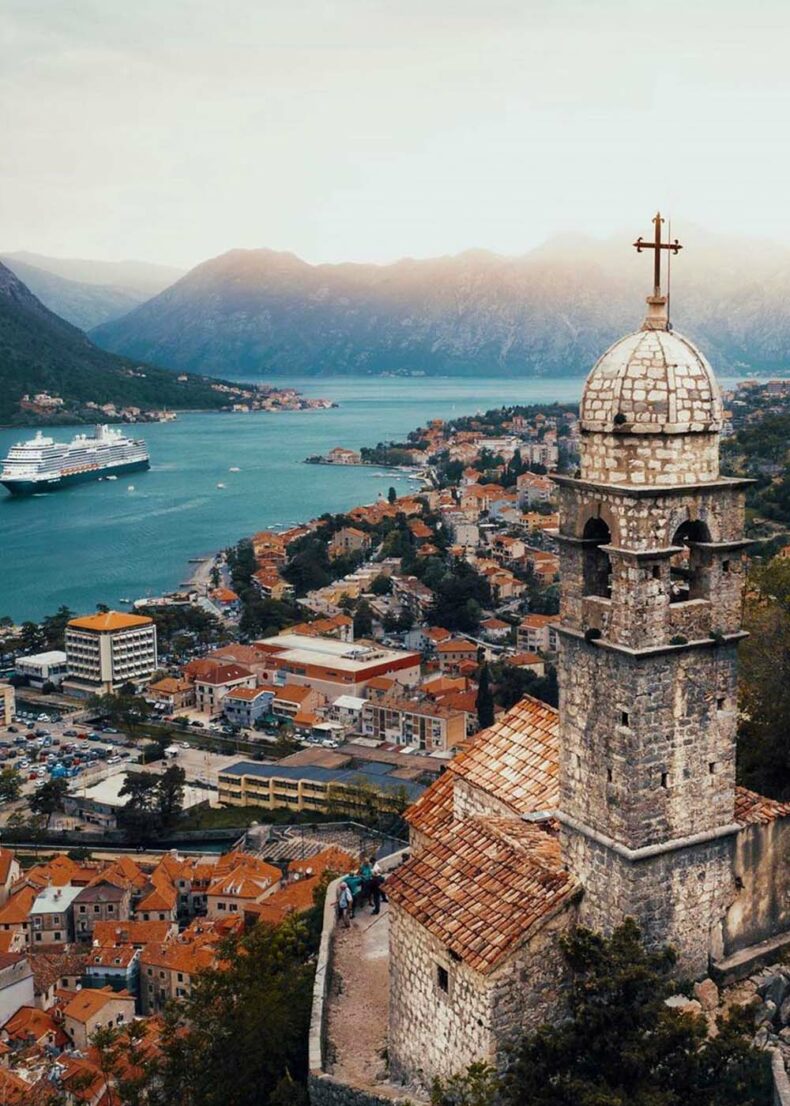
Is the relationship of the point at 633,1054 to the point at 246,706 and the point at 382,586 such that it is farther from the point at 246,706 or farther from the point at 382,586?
the point at 382,586

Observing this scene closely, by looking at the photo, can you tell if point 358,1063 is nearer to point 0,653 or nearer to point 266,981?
point 266,981

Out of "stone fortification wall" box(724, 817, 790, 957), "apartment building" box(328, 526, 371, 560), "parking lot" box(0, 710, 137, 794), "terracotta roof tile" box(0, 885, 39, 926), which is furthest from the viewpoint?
"apartment building" box(328, 526, 371, 560)

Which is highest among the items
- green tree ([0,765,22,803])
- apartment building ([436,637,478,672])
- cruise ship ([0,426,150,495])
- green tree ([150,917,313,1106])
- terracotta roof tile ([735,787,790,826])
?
terracotta roof tile ([735,787,790,826])

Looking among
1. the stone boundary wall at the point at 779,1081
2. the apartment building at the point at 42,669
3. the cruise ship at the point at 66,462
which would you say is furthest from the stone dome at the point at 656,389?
the cruise ship at the point at 66,462

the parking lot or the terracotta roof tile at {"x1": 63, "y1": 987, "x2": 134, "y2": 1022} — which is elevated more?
the terracotta roof tile at {"x1": 63, "y1": 987, "x2": 134, "y2": 1022}

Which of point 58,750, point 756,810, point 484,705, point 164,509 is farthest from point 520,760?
point 164,509

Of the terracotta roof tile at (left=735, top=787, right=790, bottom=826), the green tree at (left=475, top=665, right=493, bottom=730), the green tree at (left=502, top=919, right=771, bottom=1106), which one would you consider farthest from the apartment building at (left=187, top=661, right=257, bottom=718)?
the green tree at (left=502, top=919, right=771, bottom=1106)

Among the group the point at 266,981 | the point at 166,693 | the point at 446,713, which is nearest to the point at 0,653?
the point at 166,693

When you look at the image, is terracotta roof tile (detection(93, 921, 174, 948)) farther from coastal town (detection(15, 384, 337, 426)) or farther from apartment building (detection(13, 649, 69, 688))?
coastal town (detection(15, 384, 337, 426))
